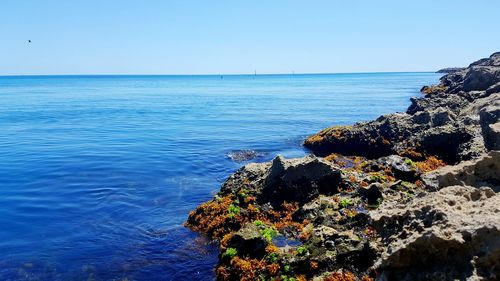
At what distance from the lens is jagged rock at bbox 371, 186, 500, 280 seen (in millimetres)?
8672

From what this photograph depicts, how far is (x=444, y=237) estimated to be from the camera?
9.30 metres

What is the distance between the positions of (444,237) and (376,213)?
297 centimetres

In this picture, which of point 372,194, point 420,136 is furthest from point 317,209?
point 420,136

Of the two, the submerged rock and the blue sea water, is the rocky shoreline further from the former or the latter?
the submerged rock

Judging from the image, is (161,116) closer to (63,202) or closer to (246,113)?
(246,113)

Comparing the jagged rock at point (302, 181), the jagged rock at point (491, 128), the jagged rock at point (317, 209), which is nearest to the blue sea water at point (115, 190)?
the jagged rock at point (317, 209)

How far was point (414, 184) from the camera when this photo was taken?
2077cm

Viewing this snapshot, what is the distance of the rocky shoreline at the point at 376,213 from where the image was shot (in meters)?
9.48

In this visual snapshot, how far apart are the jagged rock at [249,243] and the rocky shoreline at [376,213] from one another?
39 mm

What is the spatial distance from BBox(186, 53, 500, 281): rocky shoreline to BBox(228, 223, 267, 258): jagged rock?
4cm

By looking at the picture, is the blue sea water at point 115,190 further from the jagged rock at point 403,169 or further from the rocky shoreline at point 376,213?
the jagged rock at point 403,169

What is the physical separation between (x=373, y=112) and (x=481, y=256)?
2546 inches

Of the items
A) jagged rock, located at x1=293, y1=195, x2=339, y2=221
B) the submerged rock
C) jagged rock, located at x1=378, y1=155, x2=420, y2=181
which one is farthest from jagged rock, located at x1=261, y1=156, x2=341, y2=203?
the submerged rock

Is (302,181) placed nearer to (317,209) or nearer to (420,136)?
(317,209)
